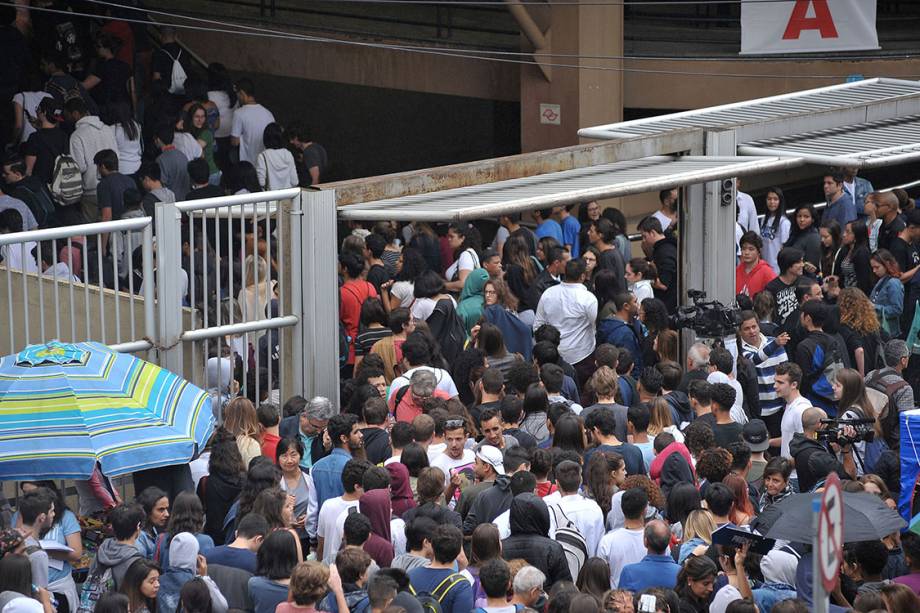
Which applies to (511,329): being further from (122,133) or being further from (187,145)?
(122,133)

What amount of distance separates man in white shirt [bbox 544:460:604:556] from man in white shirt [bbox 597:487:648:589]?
0.18m

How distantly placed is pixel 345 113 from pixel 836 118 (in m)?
8.20

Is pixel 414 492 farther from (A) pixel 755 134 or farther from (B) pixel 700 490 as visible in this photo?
(A) pixel 755 134

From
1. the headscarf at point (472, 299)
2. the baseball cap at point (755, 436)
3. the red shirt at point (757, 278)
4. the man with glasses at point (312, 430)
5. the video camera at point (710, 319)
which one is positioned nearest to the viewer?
the man with glasses at point (312, 430)

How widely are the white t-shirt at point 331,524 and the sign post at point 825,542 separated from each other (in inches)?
129

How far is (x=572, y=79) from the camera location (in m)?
19.0

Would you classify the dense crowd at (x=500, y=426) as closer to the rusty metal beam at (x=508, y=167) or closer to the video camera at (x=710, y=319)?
the video camera at (x=710, y=319)

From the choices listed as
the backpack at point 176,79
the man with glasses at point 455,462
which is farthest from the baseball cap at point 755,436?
the backpack at point 176,79

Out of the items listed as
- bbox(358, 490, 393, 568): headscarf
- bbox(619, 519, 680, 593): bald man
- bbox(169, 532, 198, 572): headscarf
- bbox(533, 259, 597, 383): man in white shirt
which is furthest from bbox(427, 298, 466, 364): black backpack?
bbox(169, 532, 198, 572): headscarf

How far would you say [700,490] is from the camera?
867cm

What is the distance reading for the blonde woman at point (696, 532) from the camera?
7.81 metres

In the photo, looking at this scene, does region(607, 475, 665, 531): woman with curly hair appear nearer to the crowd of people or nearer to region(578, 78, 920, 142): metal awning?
the crowd of people

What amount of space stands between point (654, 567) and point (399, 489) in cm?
159

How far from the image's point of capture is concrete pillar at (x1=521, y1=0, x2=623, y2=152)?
61.7ft
